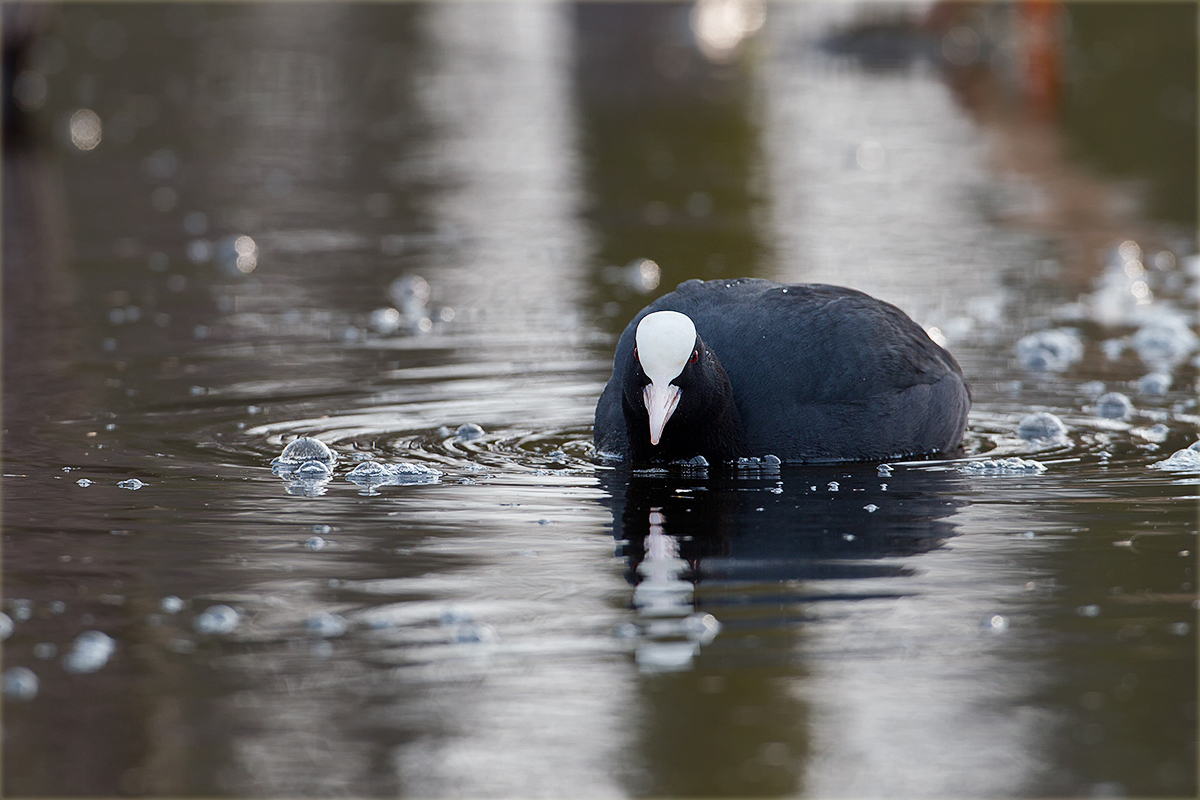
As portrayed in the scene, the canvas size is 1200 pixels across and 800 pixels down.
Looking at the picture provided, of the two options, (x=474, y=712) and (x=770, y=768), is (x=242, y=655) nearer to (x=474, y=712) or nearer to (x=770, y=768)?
(x=474, y=712)

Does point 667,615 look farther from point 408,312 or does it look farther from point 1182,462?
point 408,312

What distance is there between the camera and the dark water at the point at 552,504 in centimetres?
380

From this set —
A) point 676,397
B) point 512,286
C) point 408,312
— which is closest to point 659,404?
point 676,397

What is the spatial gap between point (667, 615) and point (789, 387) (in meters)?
1.82

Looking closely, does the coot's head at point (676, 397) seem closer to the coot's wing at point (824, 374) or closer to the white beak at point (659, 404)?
the white beak at point (659, 404)

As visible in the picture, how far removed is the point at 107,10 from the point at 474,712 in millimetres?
37005

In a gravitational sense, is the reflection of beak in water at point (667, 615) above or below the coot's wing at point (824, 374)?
below

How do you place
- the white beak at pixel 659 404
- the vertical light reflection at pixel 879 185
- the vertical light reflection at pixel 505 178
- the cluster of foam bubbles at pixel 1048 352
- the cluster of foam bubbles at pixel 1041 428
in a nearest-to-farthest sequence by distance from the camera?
the white beak at pixel 659 404
the cluster of foam bubbles at pixel 1041 428
the cluster of foam bubbles at pixel 1048 352
the vertical light reflection at pixel 505 178
the vertical light reflection at pixel 879 185

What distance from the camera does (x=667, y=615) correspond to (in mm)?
4621

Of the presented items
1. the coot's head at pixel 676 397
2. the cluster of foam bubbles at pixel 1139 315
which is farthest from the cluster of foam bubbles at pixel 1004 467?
the cluster of foam bubbles at pixel 1139 315

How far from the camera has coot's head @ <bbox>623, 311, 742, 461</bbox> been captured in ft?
18.9

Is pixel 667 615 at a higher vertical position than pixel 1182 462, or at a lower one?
lower

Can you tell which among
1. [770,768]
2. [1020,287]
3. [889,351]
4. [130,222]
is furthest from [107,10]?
[770,768]

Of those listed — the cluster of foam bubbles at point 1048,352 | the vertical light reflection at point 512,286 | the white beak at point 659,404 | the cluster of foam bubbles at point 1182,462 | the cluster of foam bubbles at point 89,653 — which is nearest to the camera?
the vertical light reflection at point 512,286
